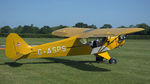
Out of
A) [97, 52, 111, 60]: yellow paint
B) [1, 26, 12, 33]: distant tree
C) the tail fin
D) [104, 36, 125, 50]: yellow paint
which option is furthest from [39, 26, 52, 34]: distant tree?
the tail fin

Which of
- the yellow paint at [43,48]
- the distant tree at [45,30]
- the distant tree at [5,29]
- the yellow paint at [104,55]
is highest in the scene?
the distant tree at [5,29]

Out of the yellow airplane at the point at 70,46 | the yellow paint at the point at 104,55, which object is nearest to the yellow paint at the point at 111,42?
the yellow airplane at the point at 70,46

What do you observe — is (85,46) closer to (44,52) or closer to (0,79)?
(44,52)

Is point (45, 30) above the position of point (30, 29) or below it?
below

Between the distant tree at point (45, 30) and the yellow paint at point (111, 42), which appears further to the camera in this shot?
the distant tree at point (45, 30)

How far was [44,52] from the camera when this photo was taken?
973 cm

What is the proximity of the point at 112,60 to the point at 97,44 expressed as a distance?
4.47 ft

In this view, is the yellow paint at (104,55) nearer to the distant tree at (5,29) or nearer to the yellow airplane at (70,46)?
the yellow airplane at (70,46)

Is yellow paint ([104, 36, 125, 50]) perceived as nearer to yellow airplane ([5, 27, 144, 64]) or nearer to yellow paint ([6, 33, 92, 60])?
yellow airplane ([5, 27, 144, 64])

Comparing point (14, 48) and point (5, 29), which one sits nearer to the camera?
point (14, 48)

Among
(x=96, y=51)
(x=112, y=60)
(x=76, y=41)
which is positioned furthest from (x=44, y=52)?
(x=112, y=60)

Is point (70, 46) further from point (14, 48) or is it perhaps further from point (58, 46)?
point (14, 48)

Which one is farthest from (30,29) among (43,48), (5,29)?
(43,48)

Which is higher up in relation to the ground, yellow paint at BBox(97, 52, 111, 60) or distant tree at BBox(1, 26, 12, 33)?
distant tree at BBox(1, 26, 12, 33)
